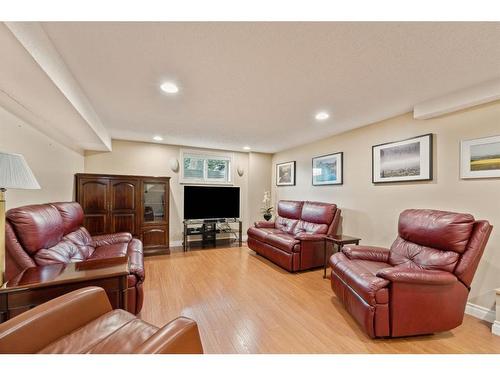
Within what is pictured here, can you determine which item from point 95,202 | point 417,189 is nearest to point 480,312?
point 417,189

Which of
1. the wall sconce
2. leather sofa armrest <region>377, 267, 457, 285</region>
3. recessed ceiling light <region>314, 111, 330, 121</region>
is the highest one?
recessed ceiling light <region>314, 111, 330, 121</region>

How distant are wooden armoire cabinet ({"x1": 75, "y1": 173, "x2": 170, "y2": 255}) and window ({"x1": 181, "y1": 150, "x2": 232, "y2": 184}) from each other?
76cm

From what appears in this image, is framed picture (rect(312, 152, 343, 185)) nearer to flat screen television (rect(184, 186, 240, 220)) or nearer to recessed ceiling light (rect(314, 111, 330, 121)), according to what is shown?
recessed ceiling light (rect(314, 111, 330, 121))

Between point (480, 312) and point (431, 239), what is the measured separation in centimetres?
88

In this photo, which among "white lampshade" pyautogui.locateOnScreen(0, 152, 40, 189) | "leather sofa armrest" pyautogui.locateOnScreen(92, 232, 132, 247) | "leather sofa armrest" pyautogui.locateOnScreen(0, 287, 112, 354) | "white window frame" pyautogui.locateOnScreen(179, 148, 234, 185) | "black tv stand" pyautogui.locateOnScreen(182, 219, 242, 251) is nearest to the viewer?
"leather sofa armrest" pyautogui.locateOnScreen(0, 287, 112, 354)

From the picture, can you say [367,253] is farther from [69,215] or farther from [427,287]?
[69,215]

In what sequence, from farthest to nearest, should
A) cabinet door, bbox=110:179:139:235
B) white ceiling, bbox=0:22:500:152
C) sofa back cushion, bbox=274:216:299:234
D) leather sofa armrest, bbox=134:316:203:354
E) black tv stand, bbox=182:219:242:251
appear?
black tv stand, bbox=182:219:242:251 < sofa back cushion, bbox=274:216:299:234 < cabinet door, bbox=110:179:139:235 < white ceiling, bbox=0:22:500:152 < leather sofa armrest, bbox=134:316:203:354

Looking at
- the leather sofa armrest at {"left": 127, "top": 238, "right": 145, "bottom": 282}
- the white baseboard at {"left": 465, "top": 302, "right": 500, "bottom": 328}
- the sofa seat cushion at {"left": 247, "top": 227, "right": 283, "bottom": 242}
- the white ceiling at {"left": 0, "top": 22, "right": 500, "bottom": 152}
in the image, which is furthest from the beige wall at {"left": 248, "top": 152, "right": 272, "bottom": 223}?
the white baseboard at {"left": 465, "top": 302, "right": 500, "bottom": 328}

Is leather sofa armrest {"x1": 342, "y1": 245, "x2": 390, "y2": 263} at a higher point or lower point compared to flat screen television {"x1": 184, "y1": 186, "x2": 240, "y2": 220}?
lower

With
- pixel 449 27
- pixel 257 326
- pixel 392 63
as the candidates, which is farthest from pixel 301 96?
pixel 257 326

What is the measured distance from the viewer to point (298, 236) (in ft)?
10.8

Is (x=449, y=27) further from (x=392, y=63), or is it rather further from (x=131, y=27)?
(x=131, y=27)

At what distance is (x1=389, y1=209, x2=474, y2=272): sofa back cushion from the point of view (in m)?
1.88
